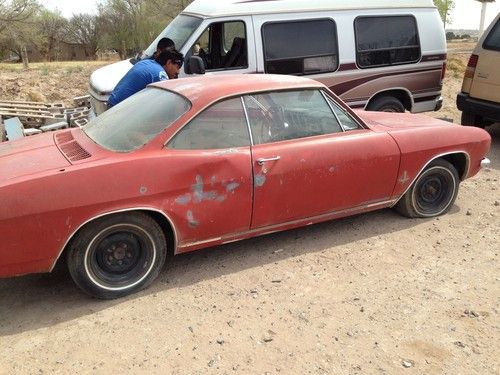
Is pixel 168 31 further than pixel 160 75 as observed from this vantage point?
Yes

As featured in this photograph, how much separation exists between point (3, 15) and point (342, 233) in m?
24.4

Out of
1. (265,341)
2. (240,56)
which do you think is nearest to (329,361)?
(265,341)

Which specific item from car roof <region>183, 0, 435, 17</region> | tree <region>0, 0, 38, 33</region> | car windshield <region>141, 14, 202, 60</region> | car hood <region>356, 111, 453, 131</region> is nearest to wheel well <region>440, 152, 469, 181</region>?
car hood <region>356, 111, 453, 131</region>

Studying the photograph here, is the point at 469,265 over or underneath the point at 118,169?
underneath

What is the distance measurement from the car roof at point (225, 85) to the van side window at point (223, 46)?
239 centimetres

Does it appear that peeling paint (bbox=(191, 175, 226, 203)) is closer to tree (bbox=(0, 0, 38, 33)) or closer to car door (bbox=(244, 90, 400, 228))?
car door (bbox=(244, 90, 400, 228))

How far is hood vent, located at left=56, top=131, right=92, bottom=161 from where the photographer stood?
11.3 feet

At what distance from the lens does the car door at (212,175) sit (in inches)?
136

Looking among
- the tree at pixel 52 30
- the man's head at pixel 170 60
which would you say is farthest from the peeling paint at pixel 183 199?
the tree at pixel 52 30

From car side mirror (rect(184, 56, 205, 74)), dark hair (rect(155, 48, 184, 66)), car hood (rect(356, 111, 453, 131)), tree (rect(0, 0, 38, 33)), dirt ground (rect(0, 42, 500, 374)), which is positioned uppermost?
tree (rect(0, 0, 38, 33))

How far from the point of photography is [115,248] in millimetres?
3402

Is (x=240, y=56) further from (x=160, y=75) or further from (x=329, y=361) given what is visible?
(x=329, y=361)

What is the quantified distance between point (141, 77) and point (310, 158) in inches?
85.9

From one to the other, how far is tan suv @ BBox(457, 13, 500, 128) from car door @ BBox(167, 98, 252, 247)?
15.2ft
